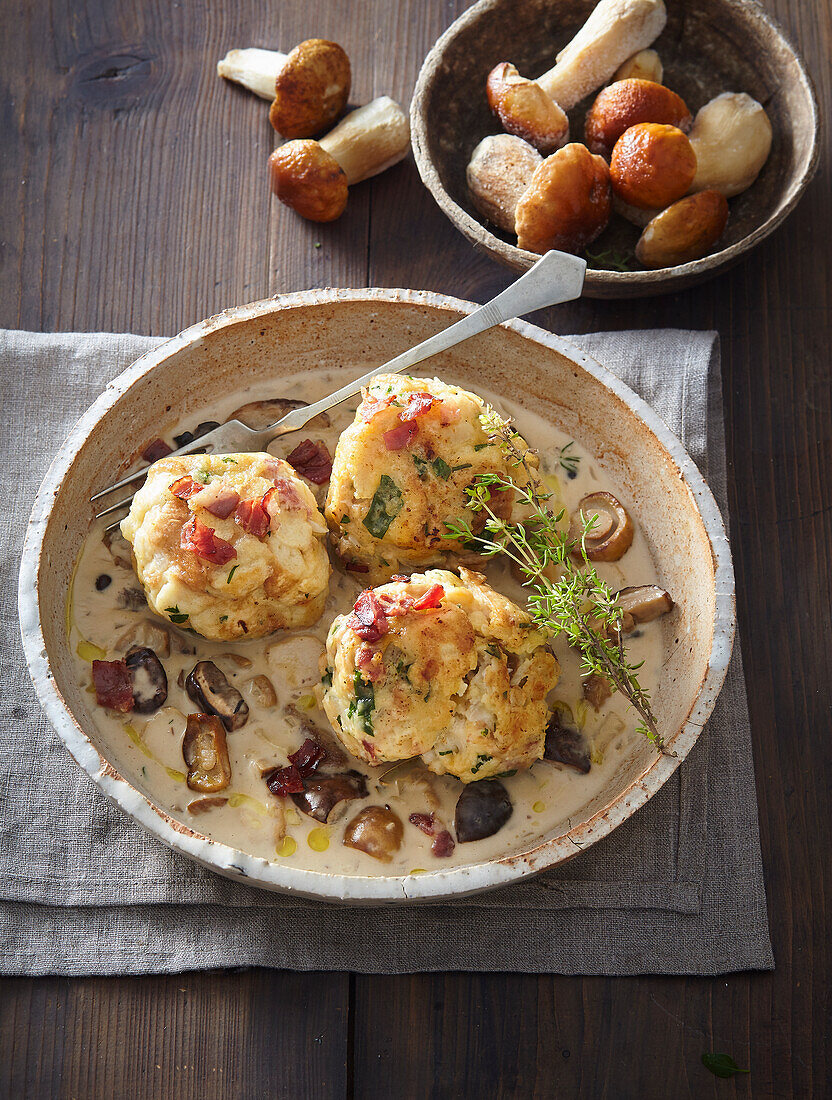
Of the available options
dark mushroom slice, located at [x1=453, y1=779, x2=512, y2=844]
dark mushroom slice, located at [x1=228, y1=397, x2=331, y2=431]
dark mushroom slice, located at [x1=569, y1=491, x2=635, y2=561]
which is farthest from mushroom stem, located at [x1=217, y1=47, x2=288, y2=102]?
dark mushroom slice, located at [x1=453, y1=779, x2=512, y2=844]

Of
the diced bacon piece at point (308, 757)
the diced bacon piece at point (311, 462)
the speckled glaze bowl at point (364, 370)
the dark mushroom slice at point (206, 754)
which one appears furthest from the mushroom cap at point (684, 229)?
the dark mushroom slice at point (206, 754)

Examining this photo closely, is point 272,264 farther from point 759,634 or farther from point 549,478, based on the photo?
point 759,634

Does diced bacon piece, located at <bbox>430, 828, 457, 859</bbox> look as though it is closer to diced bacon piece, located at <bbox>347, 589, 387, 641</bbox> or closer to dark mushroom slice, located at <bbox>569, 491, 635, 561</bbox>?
diced bacon piece, located at <bbox>347, 589, 387, 641</bbox>

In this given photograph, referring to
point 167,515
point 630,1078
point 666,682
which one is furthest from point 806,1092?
point 167,515

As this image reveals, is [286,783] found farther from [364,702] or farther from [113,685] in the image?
[113,685]

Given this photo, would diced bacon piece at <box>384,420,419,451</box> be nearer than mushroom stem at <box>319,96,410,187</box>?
Yes

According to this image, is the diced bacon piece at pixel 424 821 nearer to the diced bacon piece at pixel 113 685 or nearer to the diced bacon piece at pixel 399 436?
the diced bacon piece at pixel 113 685
